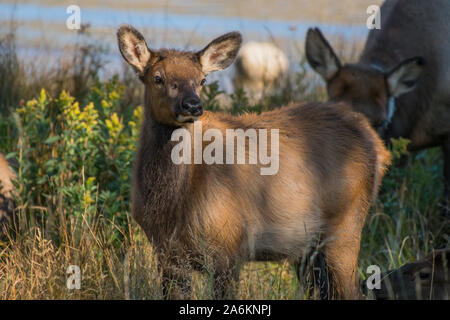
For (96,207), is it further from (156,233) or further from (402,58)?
(402,58)

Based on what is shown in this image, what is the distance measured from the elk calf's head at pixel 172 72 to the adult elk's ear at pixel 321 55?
1.97m

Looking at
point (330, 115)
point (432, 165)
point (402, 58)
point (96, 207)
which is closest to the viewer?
point (330, 115)

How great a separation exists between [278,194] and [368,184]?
0.70 m

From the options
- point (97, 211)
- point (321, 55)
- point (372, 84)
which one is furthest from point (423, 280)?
point (321, 55)

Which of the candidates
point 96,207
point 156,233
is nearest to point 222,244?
point 156,233

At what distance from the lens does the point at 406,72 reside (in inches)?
270

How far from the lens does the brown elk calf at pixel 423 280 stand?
4.91 meters

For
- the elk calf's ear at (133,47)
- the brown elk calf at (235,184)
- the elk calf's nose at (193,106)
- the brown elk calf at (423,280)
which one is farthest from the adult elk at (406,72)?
the elk calf's nose at (193,106)

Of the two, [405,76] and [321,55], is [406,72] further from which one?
[321,55]

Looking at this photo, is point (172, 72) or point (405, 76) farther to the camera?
point (405, 76)

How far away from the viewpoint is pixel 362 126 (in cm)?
540

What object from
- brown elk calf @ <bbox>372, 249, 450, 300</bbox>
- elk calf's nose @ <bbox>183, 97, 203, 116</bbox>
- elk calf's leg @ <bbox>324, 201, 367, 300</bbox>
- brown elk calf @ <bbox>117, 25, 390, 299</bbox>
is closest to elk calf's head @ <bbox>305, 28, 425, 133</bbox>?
brown elk calf @ <bbox>117, 25, 390, 299</bbox>

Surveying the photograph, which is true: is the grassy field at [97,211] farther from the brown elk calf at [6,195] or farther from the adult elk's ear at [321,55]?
the adult elk's ear at [321,55]

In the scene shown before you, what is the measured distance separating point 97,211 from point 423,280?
9.14 ft
